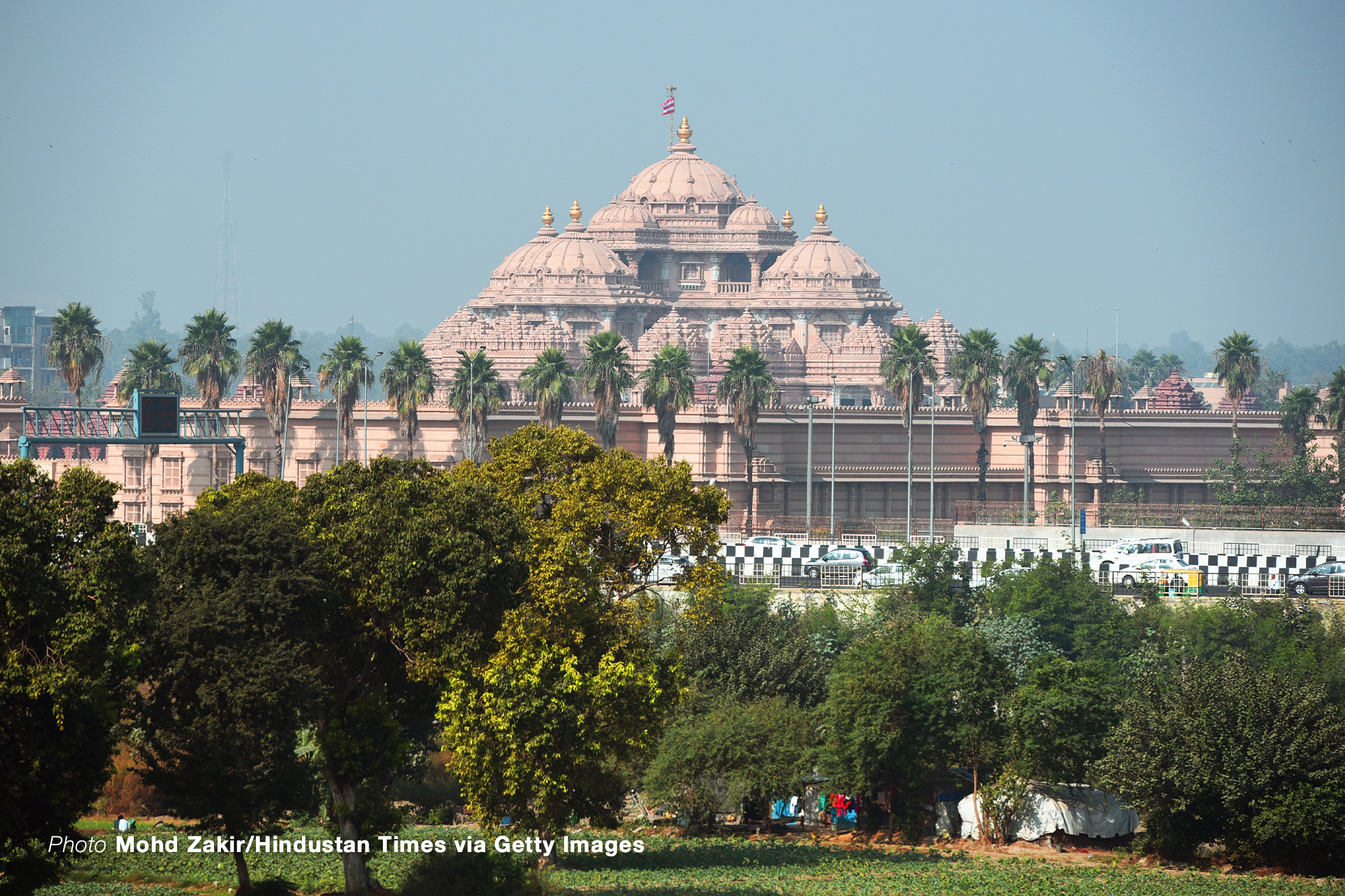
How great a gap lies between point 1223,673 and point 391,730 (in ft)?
62.0

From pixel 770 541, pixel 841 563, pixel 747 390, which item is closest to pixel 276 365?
pixel 747 390

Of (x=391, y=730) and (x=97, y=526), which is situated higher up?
(x=97, y=526)

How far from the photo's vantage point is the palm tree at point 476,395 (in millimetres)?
80562

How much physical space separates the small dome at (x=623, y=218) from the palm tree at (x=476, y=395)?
165 ft

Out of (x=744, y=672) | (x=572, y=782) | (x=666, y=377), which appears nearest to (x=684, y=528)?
(x=744, y=672)

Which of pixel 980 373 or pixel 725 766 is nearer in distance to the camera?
pixel 725 766

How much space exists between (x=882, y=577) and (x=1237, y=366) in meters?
39.4

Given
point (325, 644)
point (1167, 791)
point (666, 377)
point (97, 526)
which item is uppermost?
point (666, 377)

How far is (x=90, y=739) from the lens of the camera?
26.8 meters

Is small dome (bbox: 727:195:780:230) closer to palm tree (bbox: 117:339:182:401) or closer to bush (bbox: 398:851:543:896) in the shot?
palm tree (bbox: 117:339:182:401)

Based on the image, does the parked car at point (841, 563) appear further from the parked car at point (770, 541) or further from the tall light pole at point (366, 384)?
the tall light pole at point (366, 384)

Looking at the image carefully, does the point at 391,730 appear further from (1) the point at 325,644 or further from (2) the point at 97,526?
(2) the point at 97,526

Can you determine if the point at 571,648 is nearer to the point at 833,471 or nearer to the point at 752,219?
the point at 833,471

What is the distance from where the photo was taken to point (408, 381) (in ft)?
272
